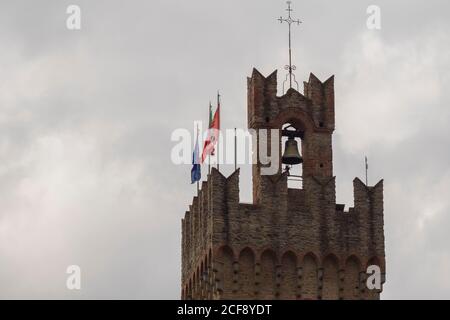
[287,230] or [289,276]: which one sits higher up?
[287,230]

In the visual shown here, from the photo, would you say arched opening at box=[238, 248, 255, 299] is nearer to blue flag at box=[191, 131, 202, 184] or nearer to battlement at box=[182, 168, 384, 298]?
battlement at box=[182, 168, 384, 298]

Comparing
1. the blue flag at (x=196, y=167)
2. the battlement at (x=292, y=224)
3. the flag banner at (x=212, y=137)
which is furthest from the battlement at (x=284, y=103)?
the blue flag at (x=196, y=167)

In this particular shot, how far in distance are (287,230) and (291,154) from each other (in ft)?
13.6

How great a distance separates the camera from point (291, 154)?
79125mm

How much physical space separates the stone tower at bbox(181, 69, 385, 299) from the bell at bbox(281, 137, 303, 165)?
40 cm

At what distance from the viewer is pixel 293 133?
79.9 metres

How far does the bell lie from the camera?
7906 cm

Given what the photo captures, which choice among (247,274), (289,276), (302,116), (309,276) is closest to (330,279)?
(309,276)

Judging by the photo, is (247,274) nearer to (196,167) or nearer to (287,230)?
(287,230)

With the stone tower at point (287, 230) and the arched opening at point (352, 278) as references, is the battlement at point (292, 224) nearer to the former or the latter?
the stone tower at point (287, 230)

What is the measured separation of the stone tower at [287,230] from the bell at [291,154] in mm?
405

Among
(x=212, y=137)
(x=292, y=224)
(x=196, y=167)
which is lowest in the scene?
(x=292, y=224)

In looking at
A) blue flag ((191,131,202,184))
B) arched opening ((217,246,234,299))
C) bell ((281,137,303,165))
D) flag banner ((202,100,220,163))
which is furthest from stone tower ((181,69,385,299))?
blue flag ((191,131,202,184))
